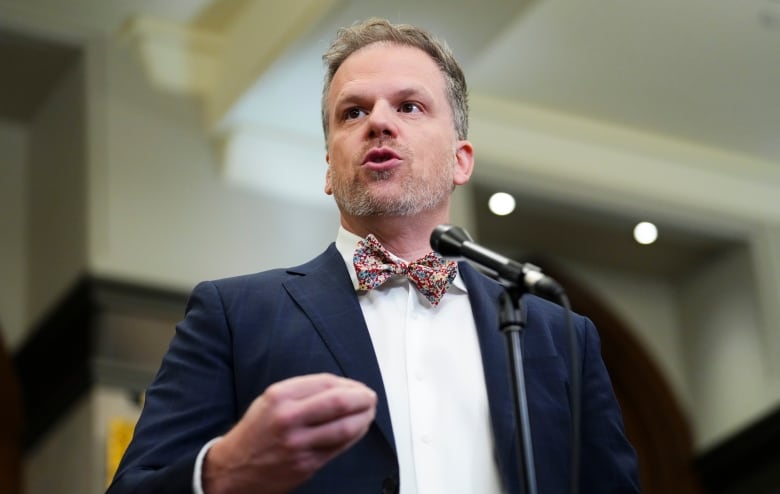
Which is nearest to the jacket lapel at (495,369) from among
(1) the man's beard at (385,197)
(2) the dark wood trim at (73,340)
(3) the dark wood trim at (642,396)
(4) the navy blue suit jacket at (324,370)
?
(4) the navy blue suit jacket at (324,370)

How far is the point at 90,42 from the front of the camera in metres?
7.12

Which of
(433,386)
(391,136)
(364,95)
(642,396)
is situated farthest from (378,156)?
(642,396)

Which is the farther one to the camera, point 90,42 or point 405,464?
point 90,42

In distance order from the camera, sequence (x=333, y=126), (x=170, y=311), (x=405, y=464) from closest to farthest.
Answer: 1. (x=405, y=464)
2. (x=333, y=126)
3. (x=170, y=311)

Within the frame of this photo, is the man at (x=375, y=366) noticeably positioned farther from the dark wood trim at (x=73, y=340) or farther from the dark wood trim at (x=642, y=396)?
the dark wood trim at (x=642, y=396)

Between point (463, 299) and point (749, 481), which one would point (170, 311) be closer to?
point (749, 481)

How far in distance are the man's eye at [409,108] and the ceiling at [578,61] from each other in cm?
348

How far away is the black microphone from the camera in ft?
6.93

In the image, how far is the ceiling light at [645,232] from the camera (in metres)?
8.41

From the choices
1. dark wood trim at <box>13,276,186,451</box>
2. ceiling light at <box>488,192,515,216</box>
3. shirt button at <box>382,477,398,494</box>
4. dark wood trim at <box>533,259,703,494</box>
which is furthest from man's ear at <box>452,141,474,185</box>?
dark wood trim at <box>533,259,703,494</box>

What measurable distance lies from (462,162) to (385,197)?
12.8 inches

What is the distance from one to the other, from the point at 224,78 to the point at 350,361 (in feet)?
16.6

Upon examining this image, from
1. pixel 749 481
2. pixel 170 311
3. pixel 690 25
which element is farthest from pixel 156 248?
pixel 749 481

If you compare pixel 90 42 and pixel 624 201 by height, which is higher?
pixel 90 42
